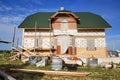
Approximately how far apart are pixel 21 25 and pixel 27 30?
4.40ft

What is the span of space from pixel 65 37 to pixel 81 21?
4207 mm

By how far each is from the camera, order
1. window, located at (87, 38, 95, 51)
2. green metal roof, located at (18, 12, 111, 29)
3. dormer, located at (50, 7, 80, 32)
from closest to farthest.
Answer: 1. window, located at (87, 38, 95, 51)
2. green metal roof, located at (18, 12, 111, 29)
3. dormer, located at (50, 7, 80, 32)

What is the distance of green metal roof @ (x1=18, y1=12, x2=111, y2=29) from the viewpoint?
29.4m

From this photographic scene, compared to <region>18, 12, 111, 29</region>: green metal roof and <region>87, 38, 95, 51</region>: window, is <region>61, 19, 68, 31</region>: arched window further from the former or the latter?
<region>87, 38, 95, 51</region>: window

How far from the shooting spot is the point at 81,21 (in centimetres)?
3084

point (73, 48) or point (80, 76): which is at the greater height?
point (73, 48)

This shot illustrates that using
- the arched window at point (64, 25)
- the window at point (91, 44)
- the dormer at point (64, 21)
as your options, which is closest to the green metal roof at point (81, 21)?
the dormer at point (64, 21)

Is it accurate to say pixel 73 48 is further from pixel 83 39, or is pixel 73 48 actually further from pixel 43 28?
pixel 43 28

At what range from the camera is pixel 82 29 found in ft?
95.6

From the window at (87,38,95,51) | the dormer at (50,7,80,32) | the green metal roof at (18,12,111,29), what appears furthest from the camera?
the dormer at (50,7,80,32)

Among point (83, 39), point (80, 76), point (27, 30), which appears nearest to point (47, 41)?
point (27, 30)

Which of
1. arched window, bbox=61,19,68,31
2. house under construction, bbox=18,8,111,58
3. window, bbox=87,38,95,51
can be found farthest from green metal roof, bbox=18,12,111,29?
window, bbox=87,38,95,51

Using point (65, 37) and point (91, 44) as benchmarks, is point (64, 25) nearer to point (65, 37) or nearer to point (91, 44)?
point (65, 37)

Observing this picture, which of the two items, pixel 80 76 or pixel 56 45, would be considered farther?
pixel 56 45
